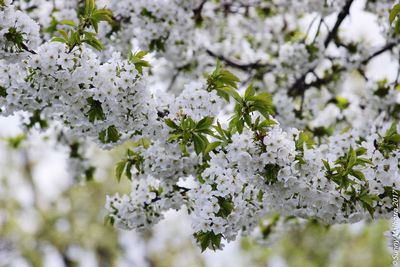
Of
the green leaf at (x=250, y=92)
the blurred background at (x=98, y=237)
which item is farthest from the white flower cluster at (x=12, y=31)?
the blurred background at (x=98, y=237)

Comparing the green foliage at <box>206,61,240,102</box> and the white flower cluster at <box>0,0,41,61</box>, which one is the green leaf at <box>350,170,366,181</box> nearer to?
the green foliage at <box>206,61,240,102</box>

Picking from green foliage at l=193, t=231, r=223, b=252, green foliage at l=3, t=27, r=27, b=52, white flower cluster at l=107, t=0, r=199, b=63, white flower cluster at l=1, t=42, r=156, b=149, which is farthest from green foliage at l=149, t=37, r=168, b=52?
green foliage at l=193, t=231, r=223, b=252

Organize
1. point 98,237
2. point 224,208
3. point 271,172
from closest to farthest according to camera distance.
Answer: point 271,172
point 224,208
point 98,237

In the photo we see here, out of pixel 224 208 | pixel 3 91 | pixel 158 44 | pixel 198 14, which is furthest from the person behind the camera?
pixel 198 14

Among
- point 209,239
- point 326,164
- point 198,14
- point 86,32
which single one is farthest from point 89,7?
point 198,14

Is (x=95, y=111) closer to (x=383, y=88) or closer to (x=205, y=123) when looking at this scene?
(x=205, y=123)

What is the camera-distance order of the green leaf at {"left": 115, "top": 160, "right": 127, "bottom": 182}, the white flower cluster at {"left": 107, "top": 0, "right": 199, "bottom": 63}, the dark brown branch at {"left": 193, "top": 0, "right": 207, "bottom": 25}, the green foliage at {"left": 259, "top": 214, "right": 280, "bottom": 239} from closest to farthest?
the green leaf at {"left": 115, "top": 160, "right": 127, "bottom": 182} → the white flower cluster at {"left": 107, "top": 0, "right": 199, "bottom": 63} → the dark brown branch at {"left": 193, "top": 0, "right": 207, "bottom": 25} → the green foliage at {"left": 259, "top": 214, "right": 280, "bottom": 239}

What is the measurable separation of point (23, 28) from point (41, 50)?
0.67ft

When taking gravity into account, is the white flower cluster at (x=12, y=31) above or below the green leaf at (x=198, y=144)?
above

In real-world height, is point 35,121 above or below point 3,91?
above

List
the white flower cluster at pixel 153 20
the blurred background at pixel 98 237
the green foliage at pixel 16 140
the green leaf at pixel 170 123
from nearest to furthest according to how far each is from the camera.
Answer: the green leaf at pixel 170 123 → the white flower cluster at pixel 153 20 → the green foliage at pixel 16 140 → the blurred background at pixel 98 237

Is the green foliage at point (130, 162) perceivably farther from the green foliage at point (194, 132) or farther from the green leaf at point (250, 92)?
the green leaf at point (250, 92)

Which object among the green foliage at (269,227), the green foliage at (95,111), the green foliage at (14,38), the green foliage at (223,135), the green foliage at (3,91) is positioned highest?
the green foliage at (269,227)

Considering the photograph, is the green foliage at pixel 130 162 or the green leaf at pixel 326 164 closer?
the green leaf at pixel 326 164
